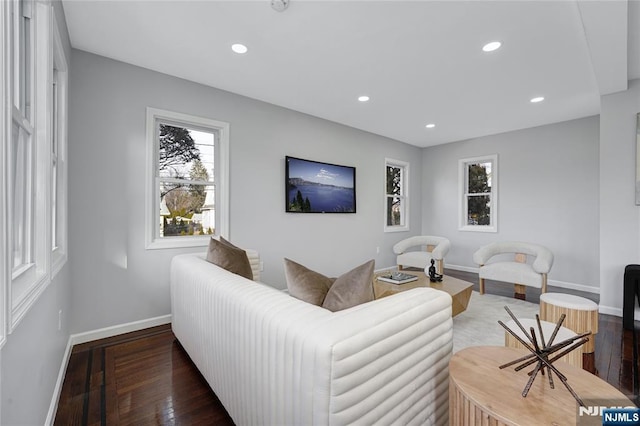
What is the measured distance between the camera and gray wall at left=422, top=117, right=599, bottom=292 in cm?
450

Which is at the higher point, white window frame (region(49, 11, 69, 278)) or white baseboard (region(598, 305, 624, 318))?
white window frame (region(49, 11, 69, 278))

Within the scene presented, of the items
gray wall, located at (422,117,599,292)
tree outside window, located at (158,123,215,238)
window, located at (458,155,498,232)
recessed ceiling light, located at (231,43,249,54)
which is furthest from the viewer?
window, located at (458,155,498,232)

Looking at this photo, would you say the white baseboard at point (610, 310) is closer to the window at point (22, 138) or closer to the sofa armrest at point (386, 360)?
the sofa armrest at point (386, 360)

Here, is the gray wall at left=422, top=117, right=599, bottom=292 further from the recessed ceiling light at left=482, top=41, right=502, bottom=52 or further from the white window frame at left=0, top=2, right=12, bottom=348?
the white window frame at left=0, top=2, right=12, bottom=348

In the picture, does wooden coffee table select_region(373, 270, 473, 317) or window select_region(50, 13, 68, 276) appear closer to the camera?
window select_region(50, 13, 68, 276)

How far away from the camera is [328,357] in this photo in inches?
36.6

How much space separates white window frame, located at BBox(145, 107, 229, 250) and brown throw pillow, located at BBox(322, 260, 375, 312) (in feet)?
7.83

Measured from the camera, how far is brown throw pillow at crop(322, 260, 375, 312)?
1.38 meters

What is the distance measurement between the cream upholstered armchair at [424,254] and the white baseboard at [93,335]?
12.4 feet

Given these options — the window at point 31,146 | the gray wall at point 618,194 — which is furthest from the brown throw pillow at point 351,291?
the gray wall at point 618,194

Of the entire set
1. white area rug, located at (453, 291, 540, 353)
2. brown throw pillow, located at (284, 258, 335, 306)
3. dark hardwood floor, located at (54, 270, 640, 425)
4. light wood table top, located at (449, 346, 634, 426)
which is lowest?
dark hardwood floor, located at (54, 270, 640, 425)

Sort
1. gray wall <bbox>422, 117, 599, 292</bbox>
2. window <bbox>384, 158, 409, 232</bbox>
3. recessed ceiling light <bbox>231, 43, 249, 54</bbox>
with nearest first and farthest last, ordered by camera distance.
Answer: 1. recessed ceiling light <bbox>231, 43, 249, 54</bbox>
2. gray wall <bbox>422, 117, 599, 292</bbox>
3. window <bbox>384, 158, 409, 232</bbox>

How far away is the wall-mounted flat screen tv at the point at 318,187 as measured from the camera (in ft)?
14.0

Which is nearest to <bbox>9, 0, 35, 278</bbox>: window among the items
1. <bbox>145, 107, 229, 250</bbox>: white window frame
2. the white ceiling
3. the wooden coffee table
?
the white ceiling
